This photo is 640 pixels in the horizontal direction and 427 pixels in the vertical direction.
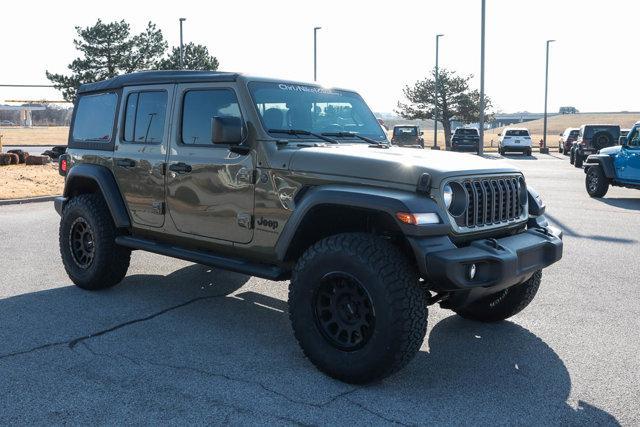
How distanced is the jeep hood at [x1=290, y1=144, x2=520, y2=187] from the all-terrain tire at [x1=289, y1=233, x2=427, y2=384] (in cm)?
41

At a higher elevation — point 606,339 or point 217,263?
point 217,263

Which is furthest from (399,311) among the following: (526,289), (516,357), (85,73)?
(85,73)

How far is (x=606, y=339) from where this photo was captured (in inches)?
181

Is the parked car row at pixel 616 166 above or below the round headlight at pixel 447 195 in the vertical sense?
below

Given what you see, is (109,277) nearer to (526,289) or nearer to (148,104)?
(148,104)

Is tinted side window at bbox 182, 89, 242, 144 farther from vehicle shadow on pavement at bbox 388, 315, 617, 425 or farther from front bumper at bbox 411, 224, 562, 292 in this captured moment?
vehicle shadow on pavement at bbox 388, 315, 617, 425

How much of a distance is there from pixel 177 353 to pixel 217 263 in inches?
28.6

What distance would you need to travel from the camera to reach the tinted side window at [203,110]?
4.71 metres

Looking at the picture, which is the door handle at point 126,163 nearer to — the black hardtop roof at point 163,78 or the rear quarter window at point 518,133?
the black hardtop roof at point 163,78

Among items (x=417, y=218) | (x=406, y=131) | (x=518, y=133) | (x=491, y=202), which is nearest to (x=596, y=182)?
(x=491, y=202)

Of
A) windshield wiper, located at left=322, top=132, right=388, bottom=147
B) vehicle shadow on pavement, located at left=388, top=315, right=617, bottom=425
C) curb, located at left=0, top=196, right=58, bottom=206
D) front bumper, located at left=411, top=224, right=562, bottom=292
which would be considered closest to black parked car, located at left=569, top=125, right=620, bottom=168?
curb, located at left=0, top=196, right=58, bottom=206

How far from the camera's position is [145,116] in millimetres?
5391

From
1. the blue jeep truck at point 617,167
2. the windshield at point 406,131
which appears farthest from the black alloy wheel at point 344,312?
the windshield at point 406,131

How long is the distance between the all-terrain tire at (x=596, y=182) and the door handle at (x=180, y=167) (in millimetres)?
11666
